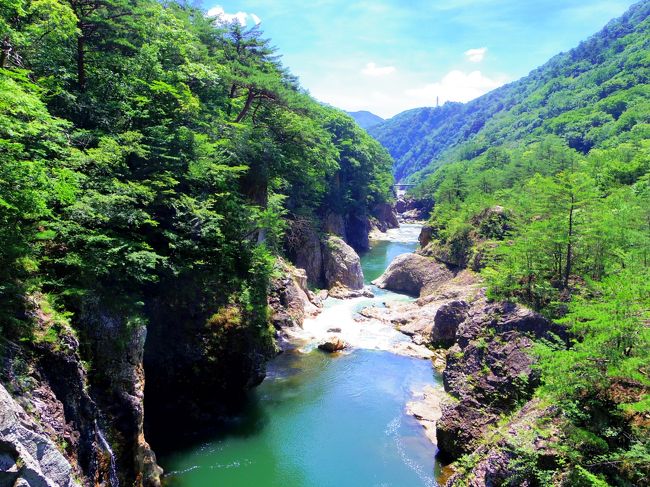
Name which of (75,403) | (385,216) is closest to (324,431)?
(75,403)

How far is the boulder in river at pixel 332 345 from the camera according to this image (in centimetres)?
2581

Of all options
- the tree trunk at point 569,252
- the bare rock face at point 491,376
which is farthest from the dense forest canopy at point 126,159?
the tree trunk at point 569,252

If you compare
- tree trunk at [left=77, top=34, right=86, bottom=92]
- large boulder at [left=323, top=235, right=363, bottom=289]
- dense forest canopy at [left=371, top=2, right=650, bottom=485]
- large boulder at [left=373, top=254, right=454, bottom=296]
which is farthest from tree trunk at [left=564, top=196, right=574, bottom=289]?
large boulder at [left=323, top=235, right=363, bottom=289]

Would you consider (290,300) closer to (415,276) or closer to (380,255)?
(415,276)

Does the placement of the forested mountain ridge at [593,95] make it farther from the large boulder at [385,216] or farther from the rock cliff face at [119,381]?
the rock cliff face at [119,381]

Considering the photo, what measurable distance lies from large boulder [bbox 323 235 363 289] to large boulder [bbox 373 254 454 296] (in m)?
3.08

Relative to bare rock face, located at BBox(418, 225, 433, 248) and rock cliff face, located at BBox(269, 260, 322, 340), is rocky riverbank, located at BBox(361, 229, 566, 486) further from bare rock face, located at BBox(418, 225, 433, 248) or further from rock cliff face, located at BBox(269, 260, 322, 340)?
bare rock face, located at BBox(418, 225, 433, 248)

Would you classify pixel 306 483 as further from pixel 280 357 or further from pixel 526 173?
pixel 526 173

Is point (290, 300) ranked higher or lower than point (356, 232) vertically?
lower

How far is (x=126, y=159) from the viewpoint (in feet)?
49.5

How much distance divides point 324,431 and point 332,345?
305 inches

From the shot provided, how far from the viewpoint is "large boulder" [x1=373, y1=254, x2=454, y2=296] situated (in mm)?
36875

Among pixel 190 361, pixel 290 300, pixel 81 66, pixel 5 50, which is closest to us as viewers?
pixel 5 50

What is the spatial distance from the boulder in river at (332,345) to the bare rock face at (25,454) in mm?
18103
